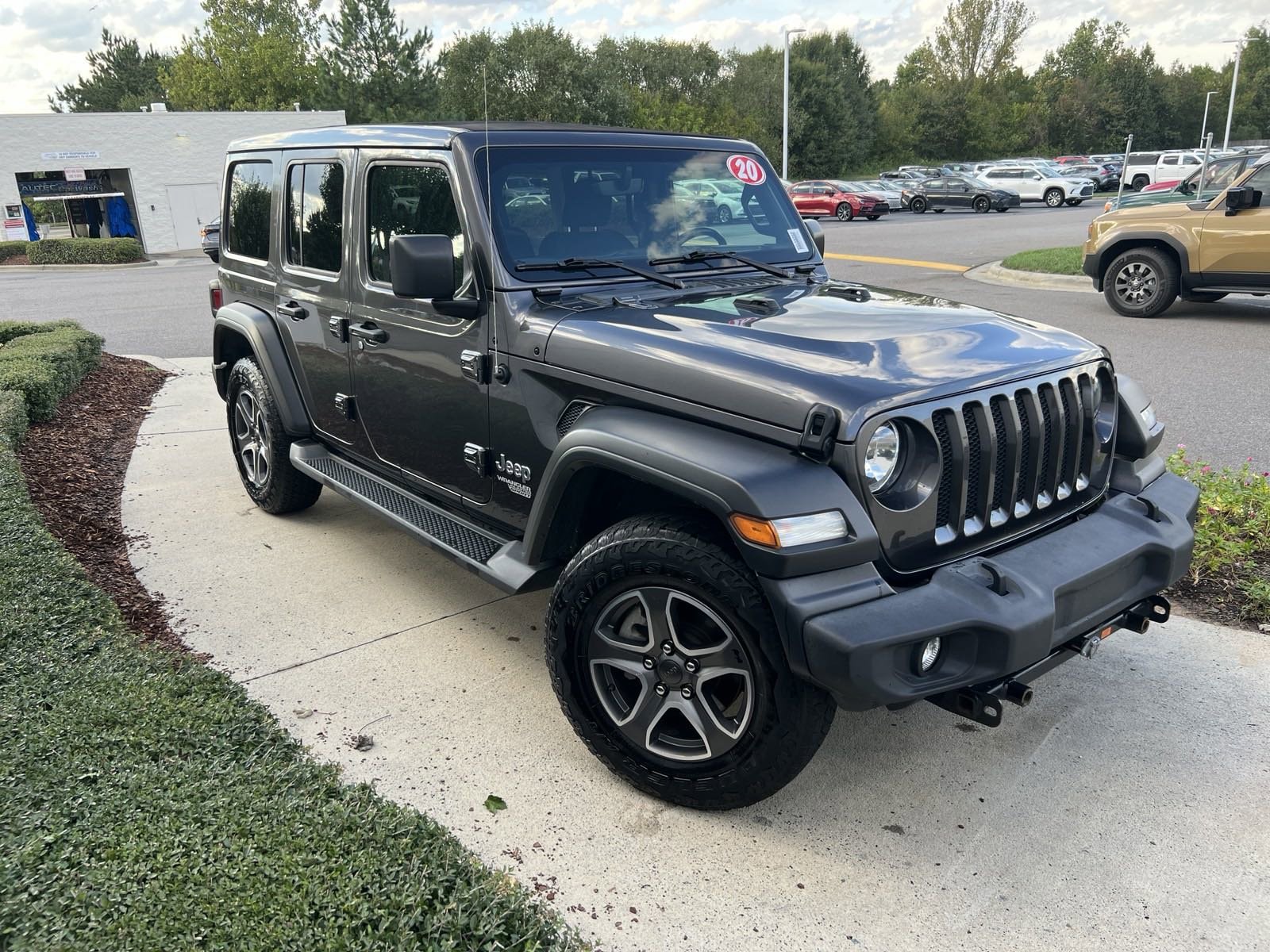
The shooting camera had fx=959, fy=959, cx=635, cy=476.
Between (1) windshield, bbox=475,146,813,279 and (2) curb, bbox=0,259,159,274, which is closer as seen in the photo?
(1) windshield, bbox=475,146,813,279

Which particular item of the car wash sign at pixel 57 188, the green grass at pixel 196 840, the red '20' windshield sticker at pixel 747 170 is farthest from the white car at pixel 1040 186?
the green grass at pixel 196 840

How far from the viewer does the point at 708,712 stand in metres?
2.77

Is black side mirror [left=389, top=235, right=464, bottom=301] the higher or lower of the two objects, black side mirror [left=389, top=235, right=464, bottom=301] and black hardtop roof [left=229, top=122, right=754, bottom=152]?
the lower

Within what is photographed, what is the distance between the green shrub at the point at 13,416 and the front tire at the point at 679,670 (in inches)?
185

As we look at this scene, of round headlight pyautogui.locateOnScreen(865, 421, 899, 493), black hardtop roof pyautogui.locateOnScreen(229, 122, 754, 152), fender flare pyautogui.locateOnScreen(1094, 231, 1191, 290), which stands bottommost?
fender flare pyautogui.locateOnScreen(1094, 231, 1191, 290)

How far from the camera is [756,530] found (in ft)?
8.05

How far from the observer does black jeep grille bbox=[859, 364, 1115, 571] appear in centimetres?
259

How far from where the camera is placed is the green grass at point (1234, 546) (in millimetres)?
4121

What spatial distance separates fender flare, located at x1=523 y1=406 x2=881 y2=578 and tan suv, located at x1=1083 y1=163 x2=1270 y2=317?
9240 millimetres

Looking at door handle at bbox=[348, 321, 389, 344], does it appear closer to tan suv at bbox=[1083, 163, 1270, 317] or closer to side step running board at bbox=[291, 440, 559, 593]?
side step running board at bbox=[291, 440, 559, 593]

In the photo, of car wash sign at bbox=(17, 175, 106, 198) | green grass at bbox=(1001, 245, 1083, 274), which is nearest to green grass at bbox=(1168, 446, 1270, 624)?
green grass at bbox=(1001, 245, 1083, 274)

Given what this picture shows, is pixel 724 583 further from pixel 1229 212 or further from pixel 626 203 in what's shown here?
pixel 1229 212

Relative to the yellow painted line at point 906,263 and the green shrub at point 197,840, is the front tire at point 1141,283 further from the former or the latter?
the green shrub at point 197,840

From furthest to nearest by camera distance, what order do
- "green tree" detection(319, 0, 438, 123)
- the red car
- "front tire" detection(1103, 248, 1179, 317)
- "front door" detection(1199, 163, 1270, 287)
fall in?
"green tree" detection(319, 0, 438, 123) < the red car < "front tire" detection(1103, 248, 1179, 317) < "front door" detection(1199, 163, 1270, 287)
